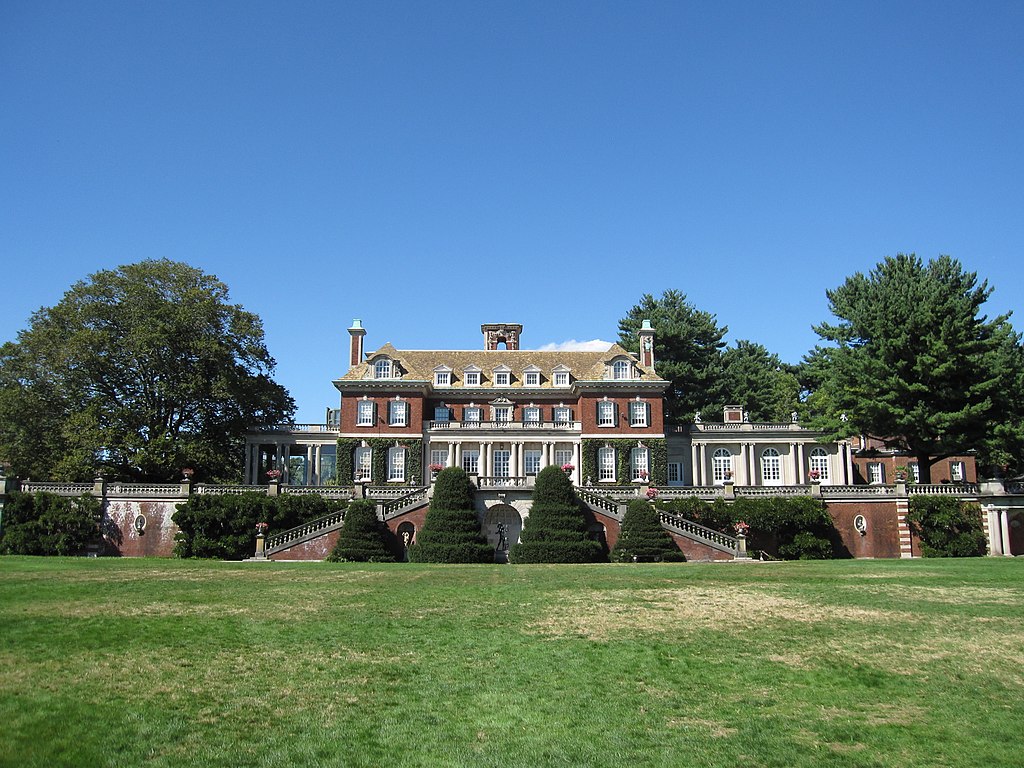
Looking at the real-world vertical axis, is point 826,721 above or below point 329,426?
below

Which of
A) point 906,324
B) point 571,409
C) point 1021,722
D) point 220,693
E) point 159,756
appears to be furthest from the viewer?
point 571,409

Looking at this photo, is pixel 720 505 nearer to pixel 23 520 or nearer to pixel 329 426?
pixel 329 426

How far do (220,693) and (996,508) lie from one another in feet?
133

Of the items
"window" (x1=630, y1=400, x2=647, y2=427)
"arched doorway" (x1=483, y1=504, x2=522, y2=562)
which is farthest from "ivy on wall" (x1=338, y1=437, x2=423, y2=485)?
"window" (x1=630, y1=400, x2=647, y2=427)

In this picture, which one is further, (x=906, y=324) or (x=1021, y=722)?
(x=906, y=324)

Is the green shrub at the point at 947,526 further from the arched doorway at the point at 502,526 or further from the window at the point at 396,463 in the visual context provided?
the window at the point at 396,463

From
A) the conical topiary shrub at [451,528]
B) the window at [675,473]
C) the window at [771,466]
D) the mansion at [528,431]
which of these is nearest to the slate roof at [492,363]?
the mansion at [528,431]

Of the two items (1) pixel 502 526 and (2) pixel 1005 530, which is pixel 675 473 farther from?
(2) pixel 1005 530

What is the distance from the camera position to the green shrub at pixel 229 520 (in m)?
40.2

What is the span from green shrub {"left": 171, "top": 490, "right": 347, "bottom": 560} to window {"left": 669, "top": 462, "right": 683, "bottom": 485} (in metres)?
28.0

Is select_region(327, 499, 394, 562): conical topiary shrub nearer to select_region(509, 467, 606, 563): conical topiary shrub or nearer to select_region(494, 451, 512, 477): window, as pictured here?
select_region(509, 467, 606, 563): conical topiary shrub

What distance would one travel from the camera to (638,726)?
10477 mm

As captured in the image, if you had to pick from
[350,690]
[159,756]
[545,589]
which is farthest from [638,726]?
[545,589]

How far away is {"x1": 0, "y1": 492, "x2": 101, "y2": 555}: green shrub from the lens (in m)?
40.7
